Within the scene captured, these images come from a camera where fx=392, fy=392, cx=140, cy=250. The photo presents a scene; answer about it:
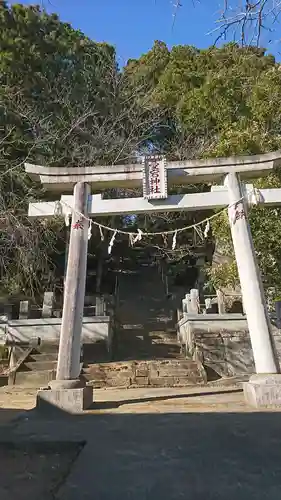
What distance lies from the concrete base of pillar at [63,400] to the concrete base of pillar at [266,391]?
2.48 meters

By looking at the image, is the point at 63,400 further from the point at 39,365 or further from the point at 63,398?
the point at 39,365

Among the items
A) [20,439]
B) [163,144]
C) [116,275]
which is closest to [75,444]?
[20,439]

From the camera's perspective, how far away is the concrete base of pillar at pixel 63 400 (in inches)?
223

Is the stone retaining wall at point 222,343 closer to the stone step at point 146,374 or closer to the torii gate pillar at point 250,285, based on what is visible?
the stone step at point 146,374

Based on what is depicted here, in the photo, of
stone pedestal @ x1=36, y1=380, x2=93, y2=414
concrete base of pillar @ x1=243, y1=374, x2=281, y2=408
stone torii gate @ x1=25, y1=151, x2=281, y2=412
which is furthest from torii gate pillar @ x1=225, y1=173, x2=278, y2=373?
stone pedestal @ x1=36, y1=380, x2=93, y2=414

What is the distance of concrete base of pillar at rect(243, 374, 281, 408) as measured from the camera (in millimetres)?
5531

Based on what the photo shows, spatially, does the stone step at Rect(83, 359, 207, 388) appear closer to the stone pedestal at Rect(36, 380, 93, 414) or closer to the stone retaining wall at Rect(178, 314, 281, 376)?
the stone retaining wall at Rect(178, 314, 281, 376)

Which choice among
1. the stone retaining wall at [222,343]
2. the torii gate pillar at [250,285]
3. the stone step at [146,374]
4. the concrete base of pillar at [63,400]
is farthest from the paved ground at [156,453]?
the stone retaining wall at [222,343]

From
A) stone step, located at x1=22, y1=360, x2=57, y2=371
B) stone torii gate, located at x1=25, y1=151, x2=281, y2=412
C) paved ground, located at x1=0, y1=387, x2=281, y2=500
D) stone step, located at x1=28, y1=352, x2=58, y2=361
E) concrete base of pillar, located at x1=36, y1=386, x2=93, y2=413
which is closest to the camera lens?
paved ground, located at x1=0, y1=387, x2=281, y2=500

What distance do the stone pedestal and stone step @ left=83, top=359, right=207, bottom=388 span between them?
13.8ft

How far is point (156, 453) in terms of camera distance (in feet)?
11.2

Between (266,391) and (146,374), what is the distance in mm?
5028

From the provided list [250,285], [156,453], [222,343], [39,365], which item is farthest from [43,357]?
[156,453]

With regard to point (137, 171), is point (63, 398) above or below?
below
